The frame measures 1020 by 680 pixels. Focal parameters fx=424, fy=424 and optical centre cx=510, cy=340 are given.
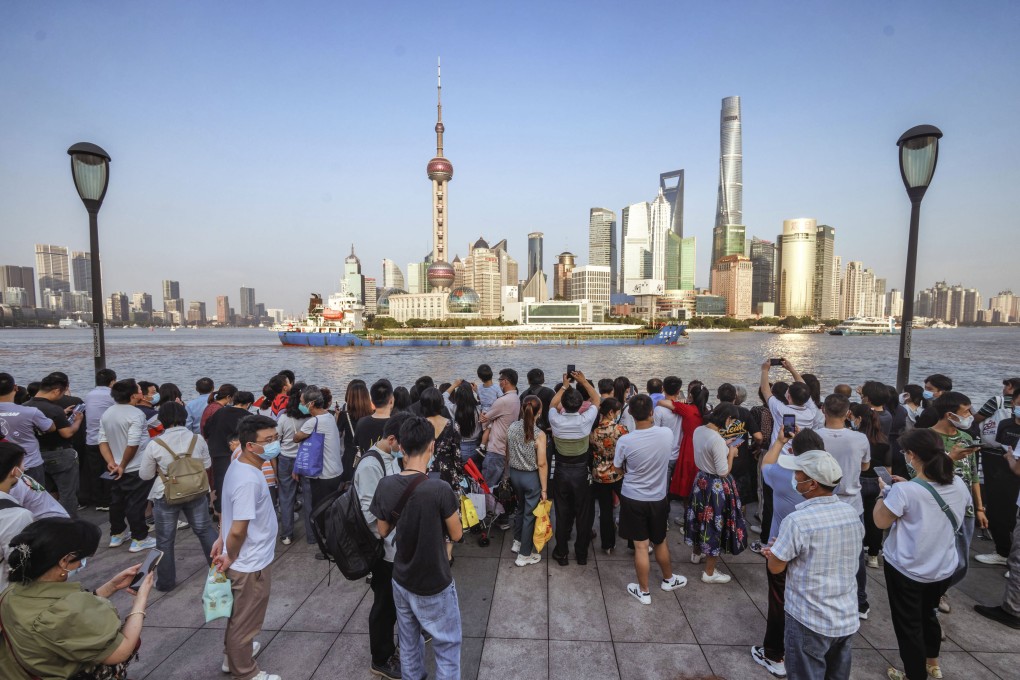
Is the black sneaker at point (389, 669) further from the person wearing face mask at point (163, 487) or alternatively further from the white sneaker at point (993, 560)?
the white sneaker at point (993, 560)

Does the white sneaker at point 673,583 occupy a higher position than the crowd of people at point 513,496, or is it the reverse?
the crowd of people at point 513,496

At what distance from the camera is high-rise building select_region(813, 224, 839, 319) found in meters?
166

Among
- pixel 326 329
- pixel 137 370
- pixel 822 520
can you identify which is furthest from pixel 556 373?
pixel 326 329

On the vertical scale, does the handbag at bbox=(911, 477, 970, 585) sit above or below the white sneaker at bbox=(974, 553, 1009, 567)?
above

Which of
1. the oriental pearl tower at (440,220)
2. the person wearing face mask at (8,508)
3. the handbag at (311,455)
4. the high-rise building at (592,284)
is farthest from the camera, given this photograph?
the high-rise building at (592,284)

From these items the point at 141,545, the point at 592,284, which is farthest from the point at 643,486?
the point at 592,284

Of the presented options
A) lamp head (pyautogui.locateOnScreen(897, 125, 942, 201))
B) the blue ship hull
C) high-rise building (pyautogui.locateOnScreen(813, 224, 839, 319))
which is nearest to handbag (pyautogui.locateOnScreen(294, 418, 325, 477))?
lamp head (pyautogui.locateOnScreen(897, 125, 942, 201))

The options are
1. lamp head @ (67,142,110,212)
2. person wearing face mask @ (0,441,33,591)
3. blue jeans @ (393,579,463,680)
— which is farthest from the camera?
lamp head @ (67,142,110,212)

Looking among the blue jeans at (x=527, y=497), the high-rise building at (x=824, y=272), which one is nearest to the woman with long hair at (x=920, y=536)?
the blue jeans at (x=527, y=497)

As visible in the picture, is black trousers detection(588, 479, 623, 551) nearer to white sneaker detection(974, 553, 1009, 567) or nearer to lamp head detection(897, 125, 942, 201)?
white sneaker detection(974, 553, 1009, 567)

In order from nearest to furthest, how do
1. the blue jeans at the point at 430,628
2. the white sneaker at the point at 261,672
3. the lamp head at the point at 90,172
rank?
the blue jeans at the point at 430,628, the white sneaker at the point at 261,672, the lamp head at the point at 90,172

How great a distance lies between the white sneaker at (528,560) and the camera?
182 inches

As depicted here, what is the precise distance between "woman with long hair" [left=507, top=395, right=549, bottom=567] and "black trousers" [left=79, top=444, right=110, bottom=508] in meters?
5.96

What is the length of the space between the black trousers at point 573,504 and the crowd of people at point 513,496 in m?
0.02
